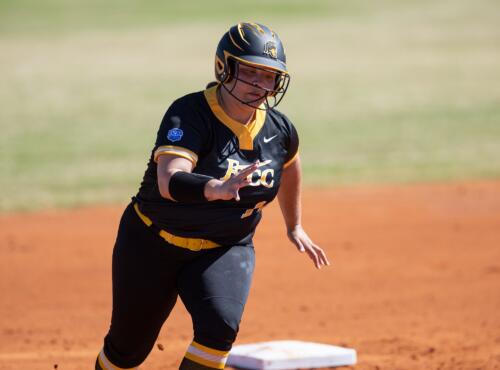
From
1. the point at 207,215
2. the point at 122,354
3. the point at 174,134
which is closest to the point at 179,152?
the point at 174,134

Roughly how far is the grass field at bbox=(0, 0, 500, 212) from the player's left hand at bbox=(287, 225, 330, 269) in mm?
6781

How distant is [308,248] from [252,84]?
104 cm

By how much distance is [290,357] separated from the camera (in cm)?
593

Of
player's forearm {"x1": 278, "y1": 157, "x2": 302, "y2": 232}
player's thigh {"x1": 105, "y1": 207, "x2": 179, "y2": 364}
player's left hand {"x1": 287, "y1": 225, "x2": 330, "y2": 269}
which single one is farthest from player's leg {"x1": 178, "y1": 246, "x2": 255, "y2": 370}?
player's forearm {"x1": 278, "y1": 157, "x2": 302, "y2": 232}

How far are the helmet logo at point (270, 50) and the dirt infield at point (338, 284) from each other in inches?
100

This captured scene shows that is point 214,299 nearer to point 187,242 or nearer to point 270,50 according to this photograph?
point 187,242

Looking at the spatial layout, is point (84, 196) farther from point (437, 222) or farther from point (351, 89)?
point (351, 89)

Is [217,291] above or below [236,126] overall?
below

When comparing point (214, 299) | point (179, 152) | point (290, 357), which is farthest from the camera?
point (290, 357)

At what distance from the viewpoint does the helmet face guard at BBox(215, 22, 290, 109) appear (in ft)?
14.5

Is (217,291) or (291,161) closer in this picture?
(217,291)

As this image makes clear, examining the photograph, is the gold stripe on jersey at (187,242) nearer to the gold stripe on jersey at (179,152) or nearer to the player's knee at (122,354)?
the gold stripe on jersey at (179,152)

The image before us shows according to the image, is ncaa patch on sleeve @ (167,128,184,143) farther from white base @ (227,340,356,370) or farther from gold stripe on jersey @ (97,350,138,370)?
white base @ (227,340,356,370)

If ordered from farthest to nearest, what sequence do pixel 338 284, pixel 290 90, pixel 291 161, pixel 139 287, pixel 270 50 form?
1. pixel 290 90
2. pixel 338 284
3. pixel 291 161
4. pixel 139 287
5. pixel 270 50
